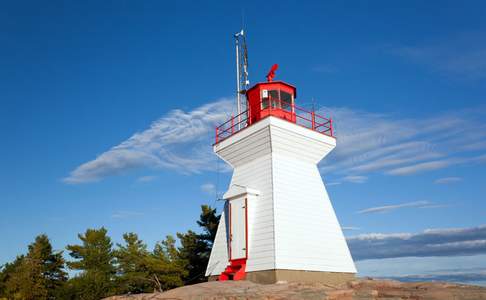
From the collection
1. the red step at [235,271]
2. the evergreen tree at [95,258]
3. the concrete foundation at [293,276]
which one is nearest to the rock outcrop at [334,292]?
the concrete foundation at [293,276]

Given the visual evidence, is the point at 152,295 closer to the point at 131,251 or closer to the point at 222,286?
the point at 222,286

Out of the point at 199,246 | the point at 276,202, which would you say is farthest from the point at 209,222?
the point at 276,202

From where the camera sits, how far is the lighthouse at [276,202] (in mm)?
17281

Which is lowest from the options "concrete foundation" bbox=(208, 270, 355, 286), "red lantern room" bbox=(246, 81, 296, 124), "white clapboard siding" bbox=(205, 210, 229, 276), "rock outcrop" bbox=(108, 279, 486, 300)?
"rock outcrop" bbox=(108, 279, 486, 300)

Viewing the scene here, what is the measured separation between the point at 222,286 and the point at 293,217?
445cm

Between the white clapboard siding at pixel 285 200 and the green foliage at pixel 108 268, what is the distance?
699 cm

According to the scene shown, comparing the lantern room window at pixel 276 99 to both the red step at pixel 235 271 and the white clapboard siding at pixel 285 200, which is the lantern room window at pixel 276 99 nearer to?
the white clapboard siding at pixel 285 200

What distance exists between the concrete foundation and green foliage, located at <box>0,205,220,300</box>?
30.2 feet

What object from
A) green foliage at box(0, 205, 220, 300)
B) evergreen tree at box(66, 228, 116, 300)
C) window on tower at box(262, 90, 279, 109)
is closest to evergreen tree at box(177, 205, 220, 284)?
green foliage at box(0, 205, 220, 300)

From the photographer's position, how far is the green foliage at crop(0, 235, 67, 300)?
2748 cm

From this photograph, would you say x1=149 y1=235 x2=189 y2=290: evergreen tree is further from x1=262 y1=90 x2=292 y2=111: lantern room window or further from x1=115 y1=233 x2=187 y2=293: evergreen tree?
x1=262 y1=90 x2=292 y2=111: lantern room window

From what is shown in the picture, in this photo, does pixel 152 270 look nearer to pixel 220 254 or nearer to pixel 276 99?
pixel 220 254

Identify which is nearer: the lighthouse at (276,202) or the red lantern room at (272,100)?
the lighthouse at (276,202)

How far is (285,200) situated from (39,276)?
19750 millimetres
